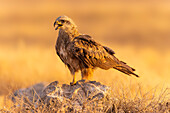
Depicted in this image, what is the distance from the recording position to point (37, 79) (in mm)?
11750

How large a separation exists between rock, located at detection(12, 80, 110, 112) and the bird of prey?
2.04 feet

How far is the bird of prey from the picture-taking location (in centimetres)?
628

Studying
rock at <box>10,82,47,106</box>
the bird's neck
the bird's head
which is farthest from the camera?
the bird's neck

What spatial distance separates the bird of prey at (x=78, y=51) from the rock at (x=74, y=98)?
0.62 metres

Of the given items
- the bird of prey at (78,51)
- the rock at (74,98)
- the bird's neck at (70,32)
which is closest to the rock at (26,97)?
the rock at (74,98)

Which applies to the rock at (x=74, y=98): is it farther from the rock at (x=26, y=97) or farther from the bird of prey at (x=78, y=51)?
the bird of prey at (x=78, y=51)

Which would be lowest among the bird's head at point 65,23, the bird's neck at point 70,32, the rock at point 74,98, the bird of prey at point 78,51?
the rock at point 74,98

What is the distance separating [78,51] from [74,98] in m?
1.15

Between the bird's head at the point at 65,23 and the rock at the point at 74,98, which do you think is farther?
the bird's head at the point at 65,23

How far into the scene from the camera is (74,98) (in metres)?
5.38

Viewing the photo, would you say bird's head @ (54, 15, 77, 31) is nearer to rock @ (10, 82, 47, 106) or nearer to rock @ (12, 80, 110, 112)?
rock @ (12, 80, 110, 112)

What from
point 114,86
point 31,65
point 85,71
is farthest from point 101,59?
point 31,65

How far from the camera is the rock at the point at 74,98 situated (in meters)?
5.14

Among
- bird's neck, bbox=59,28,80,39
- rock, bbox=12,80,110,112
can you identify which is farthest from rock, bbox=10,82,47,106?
bird's neck, bbox=59,28,80,39
